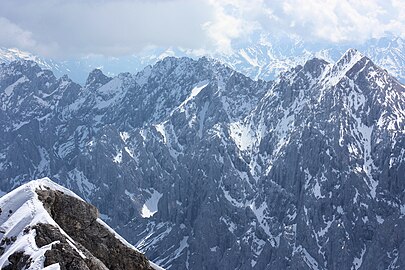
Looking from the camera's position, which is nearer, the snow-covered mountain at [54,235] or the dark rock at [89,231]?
the snow-covered mountain at [54,235]

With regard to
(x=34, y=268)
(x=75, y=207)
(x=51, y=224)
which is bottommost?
(x=34, y=268)

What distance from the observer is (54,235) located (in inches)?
2485

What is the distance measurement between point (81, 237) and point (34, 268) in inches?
646

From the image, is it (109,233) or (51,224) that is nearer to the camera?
(51,224)

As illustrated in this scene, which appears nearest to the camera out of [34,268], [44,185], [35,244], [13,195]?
[34,268]

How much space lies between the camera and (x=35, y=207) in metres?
68.9

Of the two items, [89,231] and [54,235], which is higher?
[89,231]

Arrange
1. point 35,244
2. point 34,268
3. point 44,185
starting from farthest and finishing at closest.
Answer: point 44,185 → point 35,244 → point 34,268

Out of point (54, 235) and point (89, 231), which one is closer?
point (54, 235)

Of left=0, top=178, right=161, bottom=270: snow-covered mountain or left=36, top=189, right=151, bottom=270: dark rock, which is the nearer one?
left=0, top=178, right=161, bottom=270: snow-covered mountain

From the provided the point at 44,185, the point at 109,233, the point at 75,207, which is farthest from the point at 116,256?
the point at 44,185

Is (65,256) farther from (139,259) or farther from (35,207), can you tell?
(139,259)

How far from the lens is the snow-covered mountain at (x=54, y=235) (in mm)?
59062

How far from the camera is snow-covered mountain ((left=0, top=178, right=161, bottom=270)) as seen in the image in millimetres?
59062
